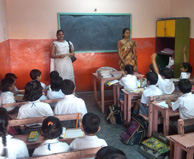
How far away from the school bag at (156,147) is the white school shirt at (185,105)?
1.29 feet

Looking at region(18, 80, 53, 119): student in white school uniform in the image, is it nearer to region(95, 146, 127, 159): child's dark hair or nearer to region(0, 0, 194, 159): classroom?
region(95, 146, 127, 159): child's dark hair

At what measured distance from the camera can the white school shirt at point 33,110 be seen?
8.40ft

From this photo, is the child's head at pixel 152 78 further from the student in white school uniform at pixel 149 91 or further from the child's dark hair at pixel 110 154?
the child's dark hair at pixel 110 154

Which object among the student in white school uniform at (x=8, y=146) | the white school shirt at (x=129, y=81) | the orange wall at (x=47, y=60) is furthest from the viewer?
the orange wall at (x=47, y=60)

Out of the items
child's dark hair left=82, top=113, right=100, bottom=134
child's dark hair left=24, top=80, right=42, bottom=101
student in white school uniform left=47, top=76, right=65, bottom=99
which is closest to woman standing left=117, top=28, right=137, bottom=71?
student in white school uniform left=47, top=76, right=65, bottom=99

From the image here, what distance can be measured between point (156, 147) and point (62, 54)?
113 inches

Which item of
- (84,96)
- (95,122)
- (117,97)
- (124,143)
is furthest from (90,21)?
(95,122)

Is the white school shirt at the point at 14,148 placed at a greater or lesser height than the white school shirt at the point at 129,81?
lesser

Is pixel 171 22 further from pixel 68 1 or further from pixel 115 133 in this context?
pixel 115 133

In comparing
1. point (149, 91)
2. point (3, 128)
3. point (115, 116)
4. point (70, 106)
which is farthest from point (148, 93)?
point (3, 128)

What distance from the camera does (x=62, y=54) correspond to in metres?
→ 4.88

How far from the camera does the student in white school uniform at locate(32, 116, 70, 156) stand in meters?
1.78

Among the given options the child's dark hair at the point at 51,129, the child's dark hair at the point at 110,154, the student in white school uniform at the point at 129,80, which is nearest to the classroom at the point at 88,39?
the student in white school uniform at the point at 129,80

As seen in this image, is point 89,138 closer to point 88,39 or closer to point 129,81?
point 129,81
